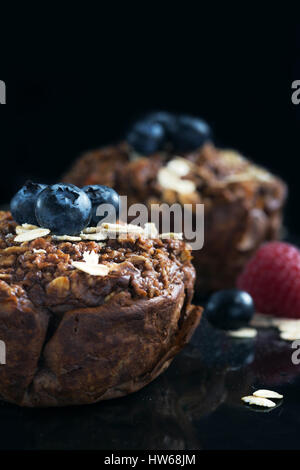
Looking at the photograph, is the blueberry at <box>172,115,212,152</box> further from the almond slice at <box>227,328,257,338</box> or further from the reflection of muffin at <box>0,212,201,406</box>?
the reflection of muffin at <box>0,212,201,406</box>

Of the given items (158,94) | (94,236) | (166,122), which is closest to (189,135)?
(166,122)

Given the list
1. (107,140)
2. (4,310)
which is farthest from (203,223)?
(107,140)

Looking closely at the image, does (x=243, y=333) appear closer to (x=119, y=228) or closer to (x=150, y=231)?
(x=150, y=231)

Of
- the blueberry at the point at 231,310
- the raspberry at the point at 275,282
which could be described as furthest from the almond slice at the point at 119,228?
the raspberry at the point at 275,282

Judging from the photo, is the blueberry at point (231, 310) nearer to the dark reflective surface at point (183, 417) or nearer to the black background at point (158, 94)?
the dark reflective surface at point (183, 417)

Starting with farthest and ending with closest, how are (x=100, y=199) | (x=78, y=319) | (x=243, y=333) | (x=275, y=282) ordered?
(x=275, y=282) → (x=243, y=333) → (x=100, y=199) → (x=78, y=319)

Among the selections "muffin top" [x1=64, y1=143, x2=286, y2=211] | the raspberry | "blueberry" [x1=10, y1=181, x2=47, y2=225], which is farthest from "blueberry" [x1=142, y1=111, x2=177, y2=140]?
"blueberry" [x1=10, y1=181, x2=47, y2=225]

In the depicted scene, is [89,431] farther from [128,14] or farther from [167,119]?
[128,14]
